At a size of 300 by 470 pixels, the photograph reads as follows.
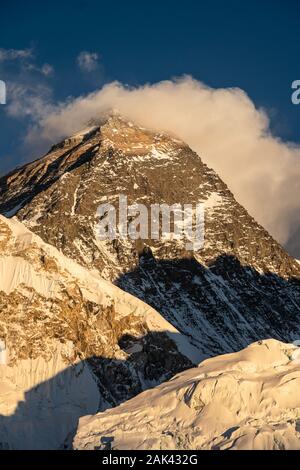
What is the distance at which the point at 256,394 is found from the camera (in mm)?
198875
